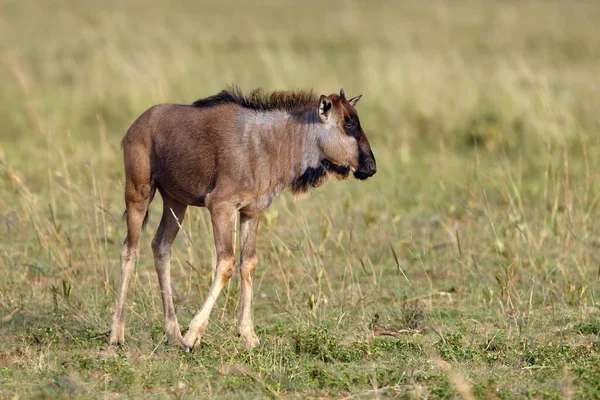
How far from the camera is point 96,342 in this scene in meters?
6.99

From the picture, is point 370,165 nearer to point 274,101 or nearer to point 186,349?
point 274,101

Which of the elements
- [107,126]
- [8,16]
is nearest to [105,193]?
[107,126]

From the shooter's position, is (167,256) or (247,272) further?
(167,256)

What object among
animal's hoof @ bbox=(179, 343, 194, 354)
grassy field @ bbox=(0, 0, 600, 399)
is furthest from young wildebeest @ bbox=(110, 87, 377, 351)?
grassy field @ bbox=(0, 0, 600, 399)

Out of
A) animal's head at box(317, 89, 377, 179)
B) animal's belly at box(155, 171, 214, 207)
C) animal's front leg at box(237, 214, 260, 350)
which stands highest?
animal's head at box(317, 89, 377, 179)

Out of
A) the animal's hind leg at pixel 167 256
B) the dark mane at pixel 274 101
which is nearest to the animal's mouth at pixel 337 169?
the dark mane at pixel 274 101

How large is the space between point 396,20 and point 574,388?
23574 millimetres

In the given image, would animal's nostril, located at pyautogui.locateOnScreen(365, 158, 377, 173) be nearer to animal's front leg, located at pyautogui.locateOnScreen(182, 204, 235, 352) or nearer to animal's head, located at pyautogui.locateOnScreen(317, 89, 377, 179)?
animal's head, located at pyautogui.locateOnScreen(317, 89, 377, 179)

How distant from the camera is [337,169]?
22.8 feet

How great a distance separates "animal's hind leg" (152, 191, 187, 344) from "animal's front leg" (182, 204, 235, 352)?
1.39 feet

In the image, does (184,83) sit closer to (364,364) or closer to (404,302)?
(404,302)

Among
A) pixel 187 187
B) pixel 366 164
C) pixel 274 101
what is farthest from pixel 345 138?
pixel 187 187

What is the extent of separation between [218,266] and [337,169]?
1.07 metres

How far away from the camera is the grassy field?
627cm
